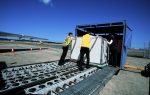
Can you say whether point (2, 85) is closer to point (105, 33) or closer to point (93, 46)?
point (93, 46)

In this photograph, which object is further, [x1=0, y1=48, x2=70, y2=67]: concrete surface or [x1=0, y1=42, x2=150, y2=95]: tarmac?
[x1=0, y1=48, x2=70, y2=67]: concrete surface

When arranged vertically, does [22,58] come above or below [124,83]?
above

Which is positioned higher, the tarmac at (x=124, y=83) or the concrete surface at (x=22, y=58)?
the concrete surface at (x=22, y=58)

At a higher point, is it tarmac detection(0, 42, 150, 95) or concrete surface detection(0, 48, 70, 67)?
concrete surface detection(0, 48, 70, 67)

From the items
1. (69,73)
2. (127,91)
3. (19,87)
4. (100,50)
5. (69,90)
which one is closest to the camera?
(69,90)

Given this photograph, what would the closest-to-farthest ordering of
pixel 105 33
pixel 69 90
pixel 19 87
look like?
pixel 69 90 < pixel 19 87 < pixel 105 33

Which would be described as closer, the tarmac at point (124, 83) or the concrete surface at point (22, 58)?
the tarmac at point (124, 83)

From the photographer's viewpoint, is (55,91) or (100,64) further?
(100,64)

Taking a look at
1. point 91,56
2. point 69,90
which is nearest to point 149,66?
point 91,56

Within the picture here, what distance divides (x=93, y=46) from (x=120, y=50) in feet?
6.87

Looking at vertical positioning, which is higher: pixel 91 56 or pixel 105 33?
pixel 105 33

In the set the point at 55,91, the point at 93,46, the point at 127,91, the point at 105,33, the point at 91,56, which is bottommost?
the point at 127,91

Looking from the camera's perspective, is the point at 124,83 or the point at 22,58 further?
the point at 22,58

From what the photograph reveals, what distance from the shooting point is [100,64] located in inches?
293
